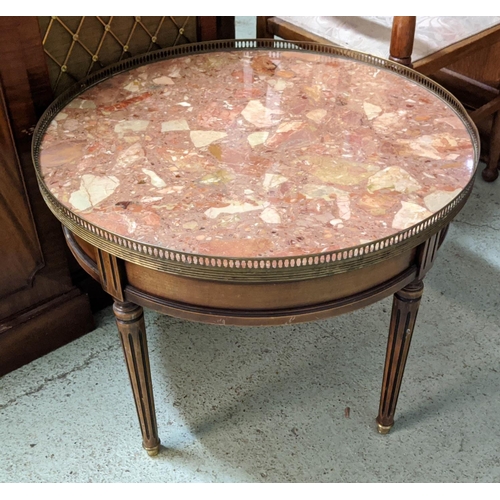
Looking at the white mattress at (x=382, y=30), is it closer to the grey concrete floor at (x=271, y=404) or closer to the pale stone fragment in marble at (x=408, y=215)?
the grey concrete floor at (x=271, y=404)

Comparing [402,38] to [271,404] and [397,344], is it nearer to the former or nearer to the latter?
[397,344]

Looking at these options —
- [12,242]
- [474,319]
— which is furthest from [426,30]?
[12,242]

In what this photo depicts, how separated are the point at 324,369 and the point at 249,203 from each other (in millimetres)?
765

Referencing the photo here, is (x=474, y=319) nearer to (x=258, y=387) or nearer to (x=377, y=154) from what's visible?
(x=258, y=387)

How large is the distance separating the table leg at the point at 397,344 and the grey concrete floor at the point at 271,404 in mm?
85

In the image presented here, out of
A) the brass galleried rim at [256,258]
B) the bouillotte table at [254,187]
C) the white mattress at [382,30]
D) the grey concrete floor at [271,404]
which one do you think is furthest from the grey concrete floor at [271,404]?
the white mattress at [382,30]

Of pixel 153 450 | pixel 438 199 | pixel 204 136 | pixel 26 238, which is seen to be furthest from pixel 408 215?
pixel 26 238

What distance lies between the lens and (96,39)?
5.59 feet

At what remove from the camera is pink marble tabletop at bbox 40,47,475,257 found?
1244 mm

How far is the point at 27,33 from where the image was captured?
5.06 ft

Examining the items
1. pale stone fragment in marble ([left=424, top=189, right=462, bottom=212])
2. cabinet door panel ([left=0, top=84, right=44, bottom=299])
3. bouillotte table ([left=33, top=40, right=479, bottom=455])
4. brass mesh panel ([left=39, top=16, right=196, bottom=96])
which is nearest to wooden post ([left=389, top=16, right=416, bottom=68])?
bouillotte table ([left=33, top=40, right=479, bottom=455])

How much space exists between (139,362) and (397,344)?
0.57 metres

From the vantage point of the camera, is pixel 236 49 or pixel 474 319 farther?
pixel 474 319

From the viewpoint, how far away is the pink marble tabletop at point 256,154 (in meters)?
1.24
